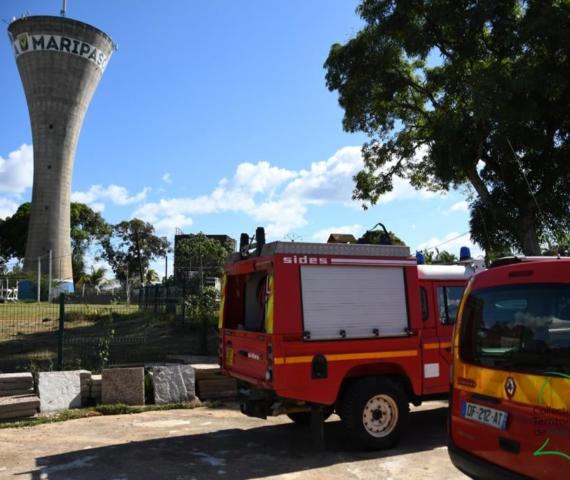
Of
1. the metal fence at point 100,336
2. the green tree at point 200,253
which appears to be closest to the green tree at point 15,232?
the green tree at point 200,253

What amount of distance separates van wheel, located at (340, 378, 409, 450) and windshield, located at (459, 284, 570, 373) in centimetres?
232

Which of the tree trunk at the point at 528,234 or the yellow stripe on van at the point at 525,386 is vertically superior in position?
the tree trunk at the point at 528,234

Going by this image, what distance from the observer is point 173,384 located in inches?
373

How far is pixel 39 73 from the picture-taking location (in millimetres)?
54594

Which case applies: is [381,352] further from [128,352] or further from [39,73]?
[39,73]

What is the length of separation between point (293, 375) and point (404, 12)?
13308mm

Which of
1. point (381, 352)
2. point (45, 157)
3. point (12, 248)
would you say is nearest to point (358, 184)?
point (381, 352)

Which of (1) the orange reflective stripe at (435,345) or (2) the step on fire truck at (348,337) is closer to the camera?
(2) the step on fire truck at (348,337)

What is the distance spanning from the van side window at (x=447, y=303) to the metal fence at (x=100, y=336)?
6729 mm

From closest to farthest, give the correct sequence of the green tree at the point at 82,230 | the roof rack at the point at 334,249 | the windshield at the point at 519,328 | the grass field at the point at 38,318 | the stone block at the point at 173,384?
the windshield at the point at 519,328
the roof rack at the point at 334,249
the stone block at the point at 173,384
the grass field at the point at 38,318
the green tree at the point at 82,230

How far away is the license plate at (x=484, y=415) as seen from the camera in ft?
12.5

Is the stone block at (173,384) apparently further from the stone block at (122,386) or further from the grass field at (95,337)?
the grass field at (95,337)

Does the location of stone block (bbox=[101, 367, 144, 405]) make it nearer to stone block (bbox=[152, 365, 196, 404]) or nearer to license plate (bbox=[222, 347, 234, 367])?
stone block (bbox=[152, 365, 196, 404])

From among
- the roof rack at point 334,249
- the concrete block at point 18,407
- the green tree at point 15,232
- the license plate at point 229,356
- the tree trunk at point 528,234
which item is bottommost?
the concrete block at point 18,407
